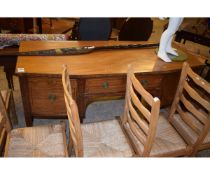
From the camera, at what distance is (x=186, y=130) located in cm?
155

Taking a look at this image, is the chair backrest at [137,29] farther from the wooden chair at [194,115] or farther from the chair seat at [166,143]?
the chair seat at [166,143]

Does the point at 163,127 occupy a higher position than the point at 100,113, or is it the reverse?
the point at 163,127

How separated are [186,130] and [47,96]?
1.05 metres

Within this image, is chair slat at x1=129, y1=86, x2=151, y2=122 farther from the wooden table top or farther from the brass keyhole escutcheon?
the brass keyhole escutcheon

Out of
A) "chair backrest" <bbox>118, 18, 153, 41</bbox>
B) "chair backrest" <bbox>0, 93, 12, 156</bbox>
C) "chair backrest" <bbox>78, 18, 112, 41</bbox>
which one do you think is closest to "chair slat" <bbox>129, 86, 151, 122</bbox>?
"chair backrest" <bbox>0, 93, 12, 156</bbox>

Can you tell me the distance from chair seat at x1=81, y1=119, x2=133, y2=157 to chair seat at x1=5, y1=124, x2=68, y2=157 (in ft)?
0.51

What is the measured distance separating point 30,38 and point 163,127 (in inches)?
62.0

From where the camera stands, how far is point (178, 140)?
4.84 feet

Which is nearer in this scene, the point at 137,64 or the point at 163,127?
the point at 163,127

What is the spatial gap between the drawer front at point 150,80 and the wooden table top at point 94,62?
0.06 metres
